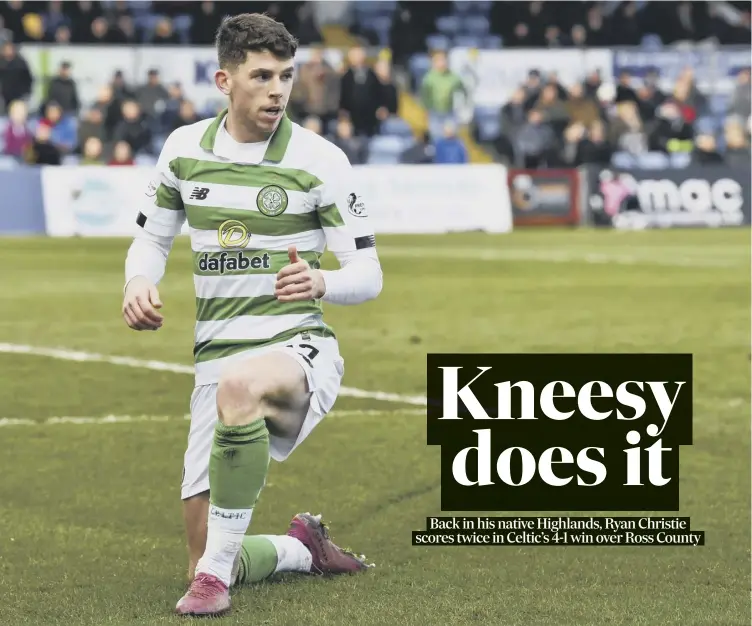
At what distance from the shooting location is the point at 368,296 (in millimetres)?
5113

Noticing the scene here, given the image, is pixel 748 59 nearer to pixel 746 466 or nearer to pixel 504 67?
pixel 504 67

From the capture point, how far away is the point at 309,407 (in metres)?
5.09

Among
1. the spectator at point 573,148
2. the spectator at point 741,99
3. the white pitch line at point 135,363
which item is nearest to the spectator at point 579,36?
the spectator at point 741,99

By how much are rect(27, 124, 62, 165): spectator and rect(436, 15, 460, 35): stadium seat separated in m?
10.2

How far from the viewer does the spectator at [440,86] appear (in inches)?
1028

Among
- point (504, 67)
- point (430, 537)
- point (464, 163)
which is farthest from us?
point (504, 67)

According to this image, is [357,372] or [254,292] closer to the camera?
[254,292]

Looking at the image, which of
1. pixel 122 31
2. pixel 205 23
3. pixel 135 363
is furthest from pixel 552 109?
pixel 135 363

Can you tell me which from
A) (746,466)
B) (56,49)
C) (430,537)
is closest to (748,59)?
(56,49)

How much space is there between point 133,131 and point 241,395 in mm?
18855

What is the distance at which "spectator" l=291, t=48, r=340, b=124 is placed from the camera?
24.9m

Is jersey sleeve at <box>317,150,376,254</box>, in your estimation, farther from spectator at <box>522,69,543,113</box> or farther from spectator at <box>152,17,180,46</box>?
spectator at <box>152,17,180,46</box>

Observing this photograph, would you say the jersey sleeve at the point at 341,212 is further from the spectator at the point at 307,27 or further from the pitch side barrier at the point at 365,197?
the spectator at the point at 307,27

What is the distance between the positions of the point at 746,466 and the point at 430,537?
7.27 ft
